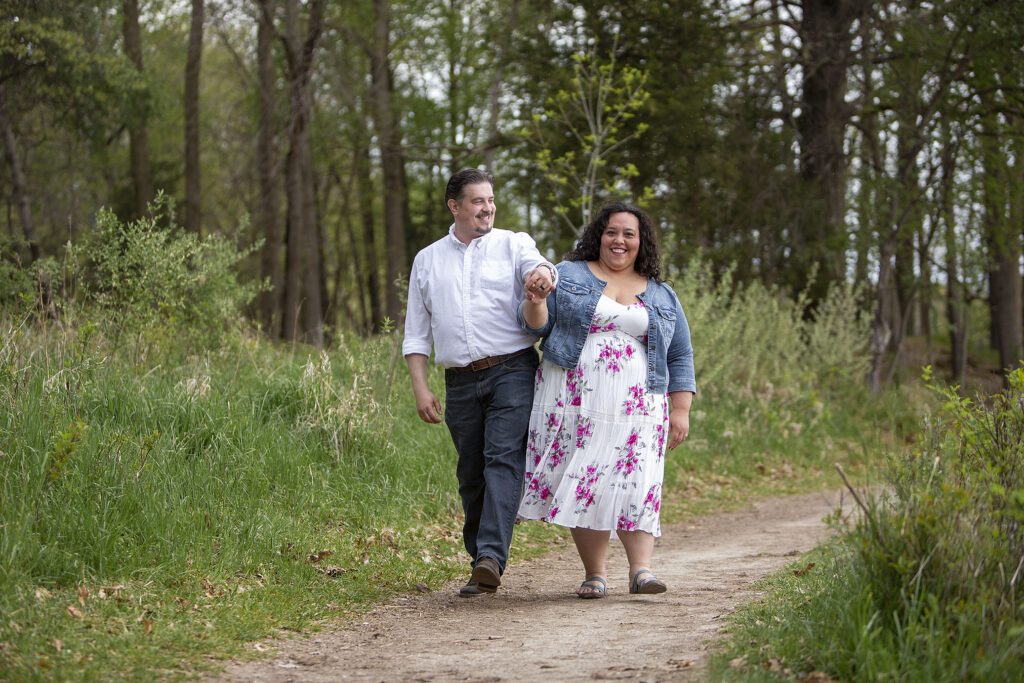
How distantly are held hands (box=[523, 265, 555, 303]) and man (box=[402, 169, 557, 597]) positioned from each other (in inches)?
6.3

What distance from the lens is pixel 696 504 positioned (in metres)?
8.98

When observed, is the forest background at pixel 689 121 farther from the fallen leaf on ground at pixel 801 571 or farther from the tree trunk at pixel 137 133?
the fallen leaf on ground at pixel 801 571

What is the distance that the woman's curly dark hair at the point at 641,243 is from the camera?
5.17 metres

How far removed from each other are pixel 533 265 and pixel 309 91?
569 inches

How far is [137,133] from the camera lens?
18094 mm

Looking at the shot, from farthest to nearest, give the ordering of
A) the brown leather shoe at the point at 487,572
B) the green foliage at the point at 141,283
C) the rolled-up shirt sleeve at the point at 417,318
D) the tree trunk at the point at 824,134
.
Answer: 1. the tree trunk at the point at 824,134
2. the green foliage at the point at 141,283
3. the rolled-up shirt sleeve at the point at 417,318
4. the brown leather shoe at the point at 487,572

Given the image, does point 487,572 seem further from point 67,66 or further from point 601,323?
point 67,66

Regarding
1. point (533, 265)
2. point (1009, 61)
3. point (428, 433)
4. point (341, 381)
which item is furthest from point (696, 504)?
point (1009, 61)

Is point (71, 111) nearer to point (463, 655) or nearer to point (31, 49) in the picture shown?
point (31, 49)

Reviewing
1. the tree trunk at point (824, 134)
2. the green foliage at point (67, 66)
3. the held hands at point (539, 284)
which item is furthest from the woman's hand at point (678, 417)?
the tree trunk at point (824, 134)

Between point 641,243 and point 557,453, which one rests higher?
point 641,243

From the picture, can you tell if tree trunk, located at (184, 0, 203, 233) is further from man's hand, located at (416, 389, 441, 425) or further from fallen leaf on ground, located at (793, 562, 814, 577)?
fallen leaf on ground, located at (793, 562, 814, 577)

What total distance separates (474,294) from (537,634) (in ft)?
5.23

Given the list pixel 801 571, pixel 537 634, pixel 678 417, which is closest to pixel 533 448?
pixel 678 417
